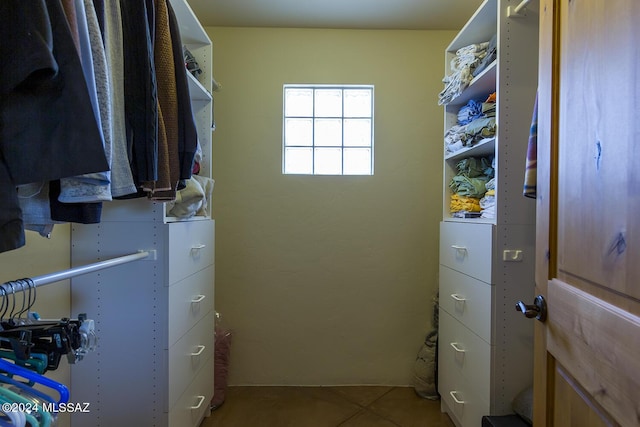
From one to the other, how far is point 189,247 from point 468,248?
1.34 m

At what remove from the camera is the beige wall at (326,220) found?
2352 mm

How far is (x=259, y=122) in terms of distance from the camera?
236 cm

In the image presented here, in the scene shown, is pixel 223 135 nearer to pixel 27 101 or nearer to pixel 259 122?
pixel 259 122

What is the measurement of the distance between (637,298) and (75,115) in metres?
1.04

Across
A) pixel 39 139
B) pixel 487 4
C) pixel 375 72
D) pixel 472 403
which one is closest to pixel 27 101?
pixel 39 139

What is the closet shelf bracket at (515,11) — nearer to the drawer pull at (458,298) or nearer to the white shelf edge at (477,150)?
the white shelf edge at (477,150)

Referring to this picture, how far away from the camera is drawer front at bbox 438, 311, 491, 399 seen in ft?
4.92

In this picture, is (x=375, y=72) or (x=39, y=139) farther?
(x=375, y=72)

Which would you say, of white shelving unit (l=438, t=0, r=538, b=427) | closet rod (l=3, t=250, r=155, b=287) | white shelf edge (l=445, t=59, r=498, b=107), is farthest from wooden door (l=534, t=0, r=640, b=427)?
closet rod (l=3, t=250, r=155, b=287)

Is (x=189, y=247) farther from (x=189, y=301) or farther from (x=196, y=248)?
(x=189, y=301)

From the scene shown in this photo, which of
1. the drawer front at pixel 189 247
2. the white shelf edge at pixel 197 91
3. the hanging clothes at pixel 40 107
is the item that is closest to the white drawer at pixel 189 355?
the drawer front at pixel 189 247

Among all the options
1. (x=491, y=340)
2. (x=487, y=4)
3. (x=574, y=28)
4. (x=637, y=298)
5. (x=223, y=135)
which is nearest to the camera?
(x=637, y=298)

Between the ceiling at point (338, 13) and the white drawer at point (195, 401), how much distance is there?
212 centimetres

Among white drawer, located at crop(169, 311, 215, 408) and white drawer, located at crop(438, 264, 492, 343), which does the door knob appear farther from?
white drawer, located at crop(169, 311, 215, 408)
